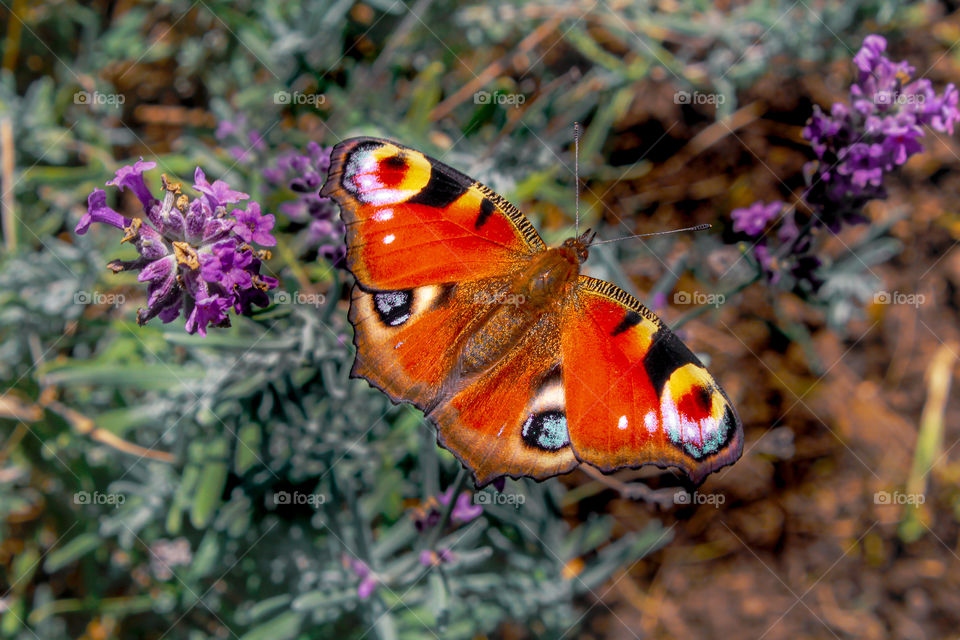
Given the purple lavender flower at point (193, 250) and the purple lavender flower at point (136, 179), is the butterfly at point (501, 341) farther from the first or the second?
the purple lavender flower at point (136, 179)

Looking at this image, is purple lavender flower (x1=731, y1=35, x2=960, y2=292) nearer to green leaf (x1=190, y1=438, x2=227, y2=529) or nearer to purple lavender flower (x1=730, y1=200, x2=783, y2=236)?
purple lavender flower (x1=730, y1=200, x2=783, y2=236)

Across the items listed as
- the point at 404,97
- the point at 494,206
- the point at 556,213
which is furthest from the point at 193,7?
the point at 494,206

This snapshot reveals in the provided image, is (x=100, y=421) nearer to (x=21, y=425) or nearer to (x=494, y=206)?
(x=21, y=425)

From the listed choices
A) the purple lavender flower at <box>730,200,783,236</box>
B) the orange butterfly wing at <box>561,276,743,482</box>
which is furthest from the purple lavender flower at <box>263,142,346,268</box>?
the purple lavender flower at <box>730,200,783,236</box>

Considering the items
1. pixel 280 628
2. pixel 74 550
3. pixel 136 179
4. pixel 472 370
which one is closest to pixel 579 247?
pixel 472 370

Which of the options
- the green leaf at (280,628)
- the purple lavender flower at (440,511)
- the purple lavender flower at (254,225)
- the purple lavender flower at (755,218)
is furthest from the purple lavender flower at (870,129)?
the green leaf at (280,628)

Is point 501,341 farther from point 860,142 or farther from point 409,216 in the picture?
point 860,142
